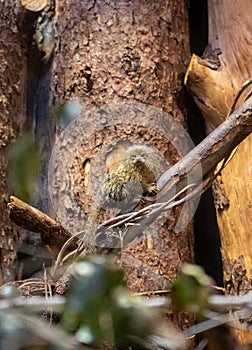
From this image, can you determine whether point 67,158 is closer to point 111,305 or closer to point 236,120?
point 236,120

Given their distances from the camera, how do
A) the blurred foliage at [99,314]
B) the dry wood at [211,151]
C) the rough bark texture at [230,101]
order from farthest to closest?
the rough bark texture at [230,101], the dry wood at [211,151], the blurred foliage at [99,314]

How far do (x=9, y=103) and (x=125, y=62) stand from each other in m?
0.30

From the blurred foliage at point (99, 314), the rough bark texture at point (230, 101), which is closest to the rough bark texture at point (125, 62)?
the rough bark texture at point (230, 101)

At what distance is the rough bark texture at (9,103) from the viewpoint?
1415 mm

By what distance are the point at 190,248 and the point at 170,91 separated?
372 mm

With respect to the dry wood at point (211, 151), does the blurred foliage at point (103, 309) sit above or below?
below

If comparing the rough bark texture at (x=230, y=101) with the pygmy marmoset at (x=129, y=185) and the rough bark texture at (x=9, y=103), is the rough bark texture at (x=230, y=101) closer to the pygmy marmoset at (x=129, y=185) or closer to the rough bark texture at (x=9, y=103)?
the pygmy marmoset at (x=129, y=185)

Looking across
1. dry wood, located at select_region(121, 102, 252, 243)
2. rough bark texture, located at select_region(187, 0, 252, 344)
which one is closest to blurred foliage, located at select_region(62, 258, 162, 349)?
dry wood, located at select_region(121, 102, 252, 243)

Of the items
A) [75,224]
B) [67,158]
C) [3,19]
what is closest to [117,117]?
[67,158]

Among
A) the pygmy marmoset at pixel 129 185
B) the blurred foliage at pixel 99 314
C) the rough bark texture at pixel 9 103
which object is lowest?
the blurred foliage at pixel 99 314

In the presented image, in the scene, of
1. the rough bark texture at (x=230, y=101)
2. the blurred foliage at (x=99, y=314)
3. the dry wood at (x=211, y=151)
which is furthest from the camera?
the rough bark texture at (x=230, y=101)

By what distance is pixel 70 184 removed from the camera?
1.38 metres

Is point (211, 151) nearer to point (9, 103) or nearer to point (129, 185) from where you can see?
point (129, 185)

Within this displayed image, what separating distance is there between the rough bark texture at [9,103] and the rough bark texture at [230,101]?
43cm
